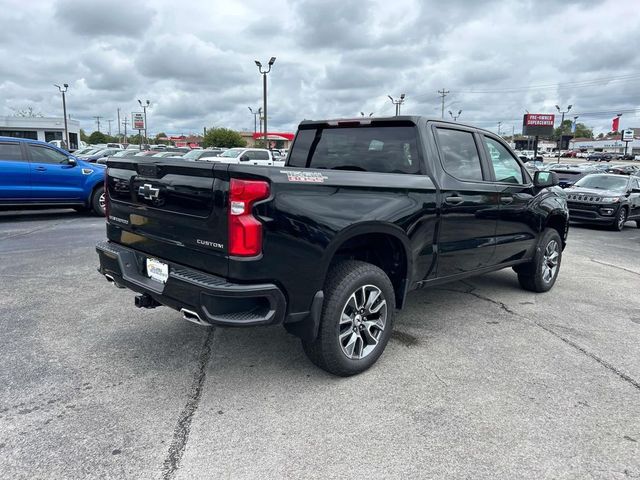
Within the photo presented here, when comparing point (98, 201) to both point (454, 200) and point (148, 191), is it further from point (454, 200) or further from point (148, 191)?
point (454, 200)

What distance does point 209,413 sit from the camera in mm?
3057

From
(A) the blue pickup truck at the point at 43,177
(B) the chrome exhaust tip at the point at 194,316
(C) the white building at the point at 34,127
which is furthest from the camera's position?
(C) the white building at the point at 34,127

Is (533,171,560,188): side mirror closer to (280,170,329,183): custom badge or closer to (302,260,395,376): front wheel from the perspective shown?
(302,260,395,376): front wheel

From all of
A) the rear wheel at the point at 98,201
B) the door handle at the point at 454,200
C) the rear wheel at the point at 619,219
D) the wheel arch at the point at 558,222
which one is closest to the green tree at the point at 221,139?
the rear wheel at the point at 98,201

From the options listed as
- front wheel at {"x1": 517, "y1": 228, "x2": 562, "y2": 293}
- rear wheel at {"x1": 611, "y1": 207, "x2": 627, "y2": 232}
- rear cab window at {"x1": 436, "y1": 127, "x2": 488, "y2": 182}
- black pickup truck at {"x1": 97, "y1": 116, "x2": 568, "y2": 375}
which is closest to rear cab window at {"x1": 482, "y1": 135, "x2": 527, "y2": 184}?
black pickup truck at {"x1": 97, "y1": 116, "x2": 568, "y2": 375}

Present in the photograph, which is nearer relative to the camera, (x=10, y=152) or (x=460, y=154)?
(x=460, y=154)

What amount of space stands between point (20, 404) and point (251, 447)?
1562 millimetres

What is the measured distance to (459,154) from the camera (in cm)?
449

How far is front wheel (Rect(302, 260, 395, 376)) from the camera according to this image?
3305 millimetres

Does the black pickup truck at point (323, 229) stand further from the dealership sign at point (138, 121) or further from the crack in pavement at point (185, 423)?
the dealership sign at point (138, 121)

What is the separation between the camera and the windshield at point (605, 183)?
1343 cm

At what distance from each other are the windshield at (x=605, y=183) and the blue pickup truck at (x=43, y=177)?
42.4 feet

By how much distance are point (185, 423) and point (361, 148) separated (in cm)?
264

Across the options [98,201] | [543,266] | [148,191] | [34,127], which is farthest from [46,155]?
[34,127]
